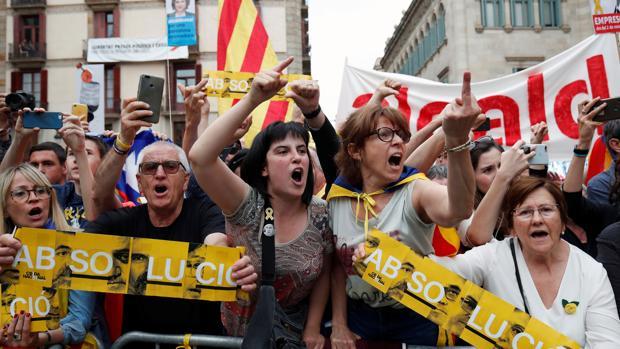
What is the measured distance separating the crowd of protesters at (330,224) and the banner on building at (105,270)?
0.07 meters

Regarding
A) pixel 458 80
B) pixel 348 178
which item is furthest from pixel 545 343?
pixel 458 80

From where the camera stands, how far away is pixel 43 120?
3.54 m

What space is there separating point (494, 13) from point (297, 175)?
87.6 ft

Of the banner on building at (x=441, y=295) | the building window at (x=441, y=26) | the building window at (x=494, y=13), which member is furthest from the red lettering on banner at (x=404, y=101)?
the building window at (x=441, y=26)

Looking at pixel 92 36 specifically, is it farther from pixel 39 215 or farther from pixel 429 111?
pixel 39 215

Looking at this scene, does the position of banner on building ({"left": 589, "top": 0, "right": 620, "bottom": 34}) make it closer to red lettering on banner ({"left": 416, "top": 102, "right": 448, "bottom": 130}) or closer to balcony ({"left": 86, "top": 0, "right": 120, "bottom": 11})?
red lettering on banner ({"left": 416, "top": 102, "right": 448, "bottom": 130})

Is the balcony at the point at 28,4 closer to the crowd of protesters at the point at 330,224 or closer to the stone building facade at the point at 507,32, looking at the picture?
the stone building facade at the point at 507,32

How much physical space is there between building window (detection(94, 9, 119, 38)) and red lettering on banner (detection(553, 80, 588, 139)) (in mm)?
25878

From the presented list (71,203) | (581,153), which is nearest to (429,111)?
(581,153)

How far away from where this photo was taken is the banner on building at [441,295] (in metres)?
2.54

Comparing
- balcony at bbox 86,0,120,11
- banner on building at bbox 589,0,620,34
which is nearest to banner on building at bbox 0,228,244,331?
banner on building at bbox 589,0,620,34

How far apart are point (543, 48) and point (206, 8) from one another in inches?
617

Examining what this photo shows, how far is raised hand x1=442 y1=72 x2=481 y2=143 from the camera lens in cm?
214

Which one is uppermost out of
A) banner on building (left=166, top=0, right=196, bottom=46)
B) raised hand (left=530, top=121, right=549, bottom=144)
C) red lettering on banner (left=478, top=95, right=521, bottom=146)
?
banner on building (left=166, top=0, right=196, bottom=46)
